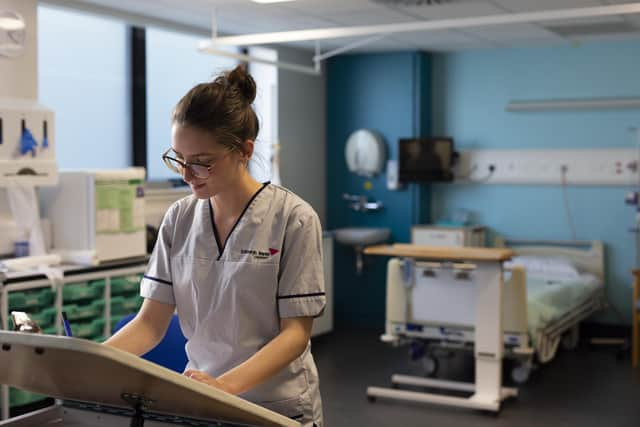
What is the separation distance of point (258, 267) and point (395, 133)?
5675 millimetres

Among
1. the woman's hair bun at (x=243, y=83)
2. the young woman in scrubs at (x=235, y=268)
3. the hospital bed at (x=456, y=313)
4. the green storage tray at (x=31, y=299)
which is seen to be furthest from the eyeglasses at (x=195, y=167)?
the hospital bed at (x=456, y=313)

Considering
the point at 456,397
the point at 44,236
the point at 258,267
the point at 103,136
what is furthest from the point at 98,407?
the point at 103,136

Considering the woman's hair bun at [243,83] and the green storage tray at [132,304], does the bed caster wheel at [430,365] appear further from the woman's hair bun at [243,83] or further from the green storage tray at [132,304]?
the woman's hair bun at [243,83]

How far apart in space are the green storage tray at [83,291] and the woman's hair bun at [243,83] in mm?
2992

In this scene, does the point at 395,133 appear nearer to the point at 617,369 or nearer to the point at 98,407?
the point at 617,369

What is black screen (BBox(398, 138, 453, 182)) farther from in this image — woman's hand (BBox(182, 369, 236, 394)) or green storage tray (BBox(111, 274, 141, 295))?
woman's hand (BBox(182, 369, 236, 394))

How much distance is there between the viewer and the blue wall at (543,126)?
21.7 feet

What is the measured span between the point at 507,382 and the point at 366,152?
2541mm

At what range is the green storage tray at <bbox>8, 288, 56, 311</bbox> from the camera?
158 inches

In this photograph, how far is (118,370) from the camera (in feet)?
3.62

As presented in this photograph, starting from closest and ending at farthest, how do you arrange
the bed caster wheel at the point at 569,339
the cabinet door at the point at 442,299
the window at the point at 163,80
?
1. the cabinet door at the point at 442,299
2. the window at the point at 163,80
3. the bed caster wheel at the point at 569,339

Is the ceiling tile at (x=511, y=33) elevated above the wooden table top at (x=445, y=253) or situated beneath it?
elevated above

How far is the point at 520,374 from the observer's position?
207 inches

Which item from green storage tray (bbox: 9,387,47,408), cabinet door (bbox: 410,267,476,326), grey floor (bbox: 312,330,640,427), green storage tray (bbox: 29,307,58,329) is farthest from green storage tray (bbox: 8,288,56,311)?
cabinet door (bbox: 410,267,476,326)
